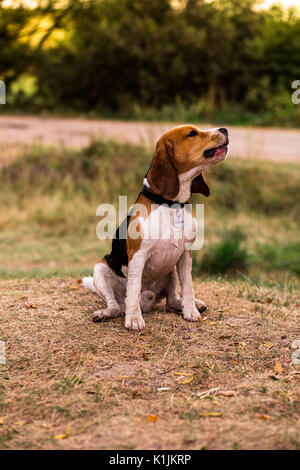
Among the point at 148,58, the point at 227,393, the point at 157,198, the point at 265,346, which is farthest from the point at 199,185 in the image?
the point at 148,58

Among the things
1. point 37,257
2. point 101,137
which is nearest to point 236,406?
point 37,257

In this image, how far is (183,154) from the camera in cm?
410

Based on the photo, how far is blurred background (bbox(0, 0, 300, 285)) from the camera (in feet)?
32.7

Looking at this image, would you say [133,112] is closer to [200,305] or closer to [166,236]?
[200,305]

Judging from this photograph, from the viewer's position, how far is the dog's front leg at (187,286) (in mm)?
4457

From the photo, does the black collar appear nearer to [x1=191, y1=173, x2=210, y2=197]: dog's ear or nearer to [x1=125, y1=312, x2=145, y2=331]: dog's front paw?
[x1=191, y1=173, x2=210, y2=197]: dog's ear

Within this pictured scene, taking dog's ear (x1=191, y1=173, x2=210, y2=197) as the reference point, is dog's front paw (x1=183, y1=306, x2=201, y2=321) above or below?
below

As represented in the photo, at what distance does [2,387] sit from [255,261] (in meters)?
5.33

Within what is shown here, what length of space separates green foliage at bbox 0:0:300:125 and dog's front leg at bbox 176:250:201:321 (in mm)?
12995

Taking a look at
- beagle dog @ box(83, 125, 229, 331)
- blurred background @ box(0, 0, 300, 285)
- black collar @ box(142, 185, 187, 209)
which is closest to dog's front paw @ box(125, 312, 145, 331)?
beagle dog @ box(83, 125, 229, 331)

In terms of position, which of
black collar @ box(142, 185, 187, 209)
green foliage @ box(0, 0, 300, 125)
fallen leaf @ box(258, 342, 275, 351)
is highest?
green foliage @ box(0, 0, 300, 125)

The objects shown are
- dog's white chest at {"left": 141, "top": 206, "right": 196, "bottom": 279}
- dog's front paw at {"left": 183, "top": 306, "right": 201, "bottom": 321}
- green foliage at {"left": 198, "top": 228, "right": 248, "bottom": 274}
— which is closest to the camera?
dog's white chest at {"left": 141, "top": 206, "right": 196, "bottom": 279}

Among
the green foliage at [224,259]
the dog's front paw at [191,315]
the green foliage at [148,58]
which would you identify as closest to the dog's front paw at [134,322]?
the dog's front paw at [191,315]
